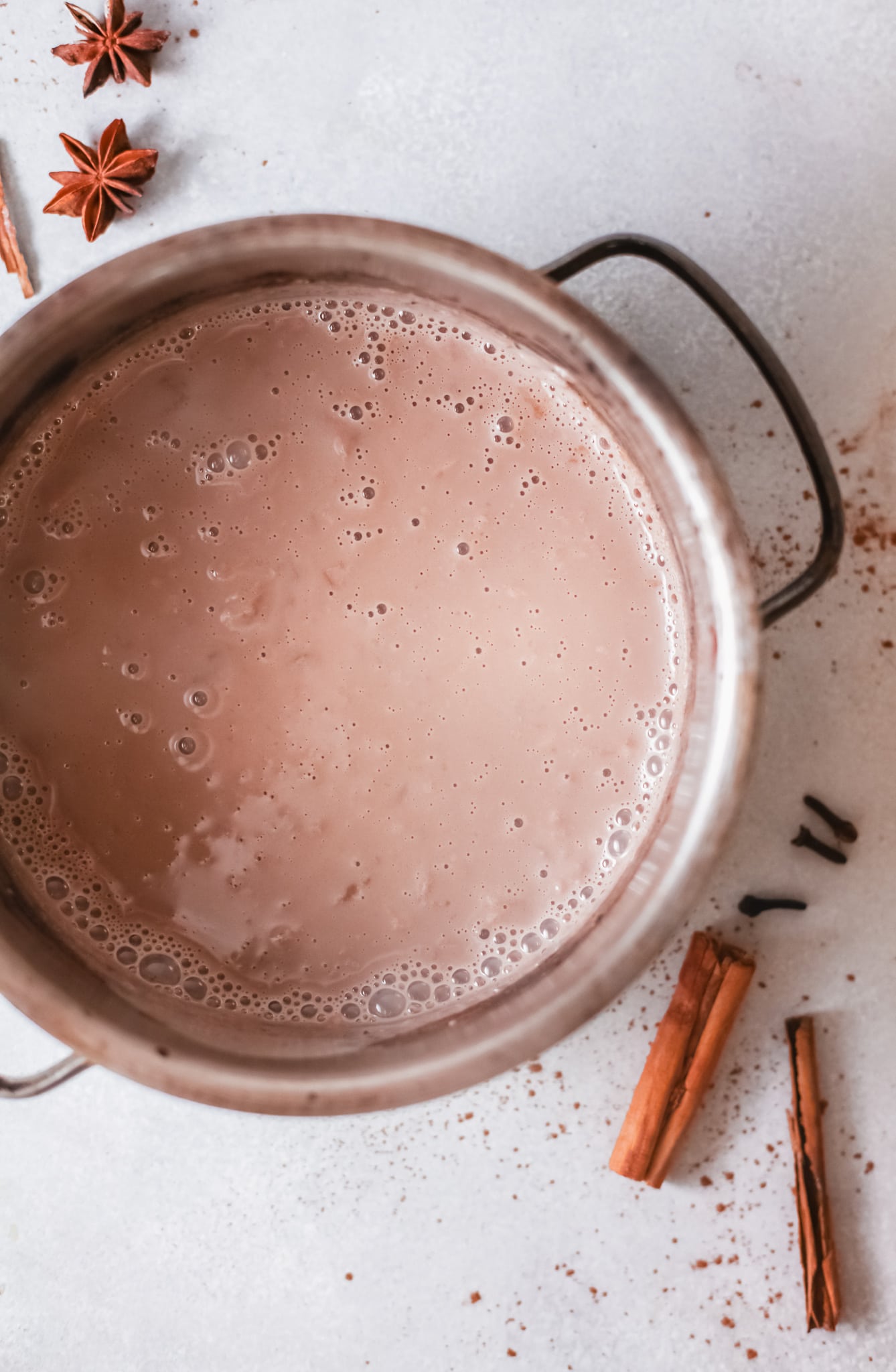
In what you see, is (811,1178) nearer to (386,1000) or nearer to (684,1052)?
(684,1052)

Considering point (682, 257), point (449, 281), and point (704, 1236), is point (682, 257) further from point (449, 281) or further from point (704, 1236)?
point (704, 1236)

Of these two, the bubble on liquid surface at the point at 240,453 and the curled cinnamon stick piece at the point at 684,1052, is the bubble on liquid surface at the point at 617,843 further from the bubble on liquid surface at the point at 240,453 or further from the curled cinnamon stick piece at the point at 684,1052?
the bubble on liquid surface at the point at 240,453

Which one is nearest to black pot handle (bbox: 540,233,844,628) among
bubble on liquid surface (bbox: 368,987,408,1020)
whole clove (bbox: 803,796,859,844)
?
whole clove (bbox: 803,796,859,844)

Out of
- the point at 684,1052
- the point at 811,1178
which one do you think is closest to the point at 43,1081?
the point at 684,1052

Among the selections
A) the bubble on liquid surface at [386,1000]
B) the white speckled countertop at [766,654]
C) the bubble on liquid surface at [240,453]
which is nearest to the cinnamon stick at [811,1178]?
the white speckled countertop at [766,654]

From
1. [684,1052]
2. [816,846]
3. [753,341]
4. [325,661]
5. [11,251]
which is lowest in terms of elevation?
[684,1052]

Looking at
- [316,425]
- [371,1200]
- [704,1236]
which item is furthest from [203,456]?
[704,1236]

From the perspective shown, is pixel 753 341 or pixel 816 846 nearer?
pixel 753 341
